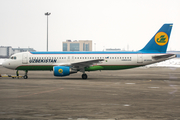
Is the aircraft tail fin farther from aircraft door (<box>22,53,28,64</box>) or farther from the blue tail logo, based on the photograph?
aircraft door (<box>22,53,28,64</box>)

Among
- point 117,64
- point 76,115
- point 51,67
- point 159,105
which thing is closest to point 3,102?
point 76,115

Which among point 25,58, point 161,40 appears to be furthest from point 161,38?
point 25,58

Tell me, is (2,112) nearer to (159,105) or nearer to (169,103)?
(159,105)

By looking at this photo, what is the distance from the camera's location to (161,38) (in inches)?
1309

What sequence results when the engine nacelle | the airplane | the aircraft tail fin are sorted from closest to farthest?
the engine nacelle < the airplane < the aircraft tail fin

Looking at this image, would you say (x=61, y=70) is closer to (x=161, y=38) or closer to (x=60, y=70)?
(x=60, y=70)

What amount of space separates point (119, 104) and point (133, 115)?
2688 mm

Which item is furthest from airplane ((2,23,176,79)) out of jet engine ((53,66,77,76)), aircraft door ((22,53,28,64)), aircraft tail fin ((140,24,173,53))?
jet engine ((53,66,77,76))

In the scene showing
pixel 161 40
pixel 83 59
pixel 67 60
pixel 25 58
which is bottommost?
pixel 67 60

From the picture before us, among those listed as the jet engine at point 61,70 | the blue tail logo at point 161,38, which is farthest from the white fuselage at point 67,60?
the jet engine at point 61,70

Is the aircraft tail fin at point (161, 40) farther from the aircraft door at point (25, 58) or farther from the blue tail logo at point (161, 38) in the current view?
the aircraft door at point (25, 58)

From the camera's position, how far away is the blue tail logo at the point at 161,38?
33188 mm

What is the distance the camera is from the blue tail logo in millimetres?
33188

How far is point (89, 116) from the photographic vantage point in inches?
408
